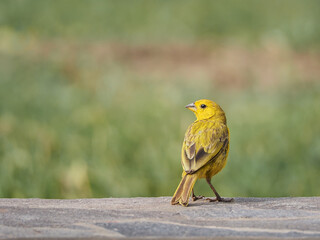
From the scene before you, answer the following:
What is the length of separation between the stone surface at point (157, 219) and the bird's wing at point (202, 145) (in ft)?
0.51

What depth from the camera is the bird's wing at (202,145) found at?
7.75ft

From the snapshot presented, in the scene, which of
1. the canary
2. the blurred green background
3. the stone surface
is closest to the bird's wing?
the canary

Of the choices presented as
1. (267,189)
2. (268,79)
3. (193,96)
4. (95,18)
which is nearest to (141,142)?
(267,189)

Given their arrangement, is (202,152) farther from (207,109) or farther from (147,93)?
(147,93)

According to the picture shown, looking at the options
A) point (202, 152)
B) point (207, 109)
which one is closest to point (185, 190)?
point (202, 152)

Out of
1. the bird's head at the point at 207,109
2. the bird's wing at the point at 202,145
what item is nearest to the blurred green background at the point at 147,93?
the bird's head at the point at 207,109

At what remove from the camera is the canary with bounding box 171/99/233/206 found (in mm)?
2354

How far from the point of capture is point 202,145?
2414 millimetres

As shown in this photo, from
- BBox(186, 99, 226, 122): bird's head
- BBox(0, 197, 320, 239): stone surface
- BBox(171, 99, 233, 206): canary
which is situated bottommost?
BBox(0, 197, 320, 239): stone surface

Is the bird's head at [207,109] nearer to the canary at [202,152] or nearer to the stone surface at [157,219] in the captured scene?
the canary at [202,152]

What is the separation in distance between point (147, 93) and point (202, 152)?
342 cm

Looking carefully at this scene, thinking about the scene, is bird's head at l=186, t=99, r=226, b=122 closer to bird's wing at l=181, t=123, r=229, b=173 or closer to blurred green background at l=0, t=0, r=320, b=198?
bird's wing at l=181, t=123, r=229, b=173

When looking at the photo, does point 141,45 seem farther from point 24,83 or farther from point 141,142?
point 141,142

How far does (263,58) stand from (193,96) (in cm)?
335
